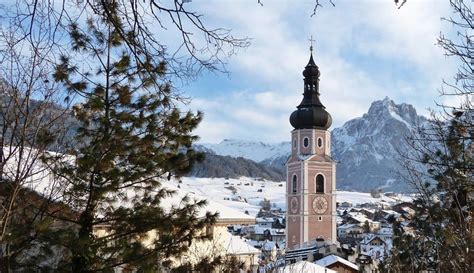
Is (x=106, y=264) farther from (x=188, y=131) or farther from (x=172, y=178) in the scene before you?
(x=188, y=131)

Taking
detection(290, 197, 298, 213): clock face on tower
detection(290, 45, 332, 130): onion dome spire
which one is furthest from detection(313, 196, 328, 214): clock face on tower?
detection(290, 45, 332, 130): onion dome spire

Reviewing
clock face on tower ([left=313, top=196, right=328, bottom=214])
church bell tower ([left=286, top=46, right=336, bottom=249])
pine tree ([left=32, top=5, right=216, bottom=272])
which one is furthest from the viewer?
clock face on tower ([left=313, top=196, right=328, bottom=214])

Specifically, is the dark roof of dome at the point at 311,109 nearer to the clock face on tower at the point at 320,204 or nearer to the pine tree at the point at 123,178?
the clock face on tower at the point at 320,204

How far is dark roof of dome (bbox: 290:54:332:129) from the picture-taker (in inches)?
2053

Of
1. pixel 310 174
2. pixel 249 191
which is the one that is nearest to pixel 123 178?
pixel 310 174

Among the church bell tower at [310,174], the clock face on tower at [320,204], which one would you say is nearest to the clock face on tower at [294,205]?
the church bell tower at [310,174]

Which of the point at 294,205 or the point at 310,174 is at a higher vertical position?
the point at 310,174

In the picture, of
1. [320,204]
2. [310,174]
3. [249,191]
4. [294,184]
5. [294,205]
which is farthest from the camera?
[249,191]

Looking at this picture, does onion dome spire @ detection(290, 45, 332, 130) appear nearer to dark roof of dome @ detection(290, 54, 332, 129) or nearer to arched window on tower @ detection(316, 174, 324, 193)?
dark roof of dome @ detection(290, 54, 332, 129)

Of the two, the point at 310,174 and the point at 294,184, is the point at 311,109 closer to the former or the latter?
the point at 310,174

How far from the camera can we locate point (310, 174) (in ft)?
169

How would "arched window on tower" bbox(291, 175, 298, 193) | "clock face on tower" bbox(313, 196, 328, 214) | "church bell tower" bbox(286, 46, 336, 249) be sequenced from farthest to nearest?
"arched window on tower" bbox(291, 175, 298, 193) → "clock face on tower" bbox(313, 196, 328, 214) → "church bell tower" bbox(286, 46, 336, 249)

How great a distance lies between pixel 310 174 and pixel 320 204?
103 inches

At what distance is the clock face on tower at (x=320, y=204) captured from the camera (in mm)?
50906
